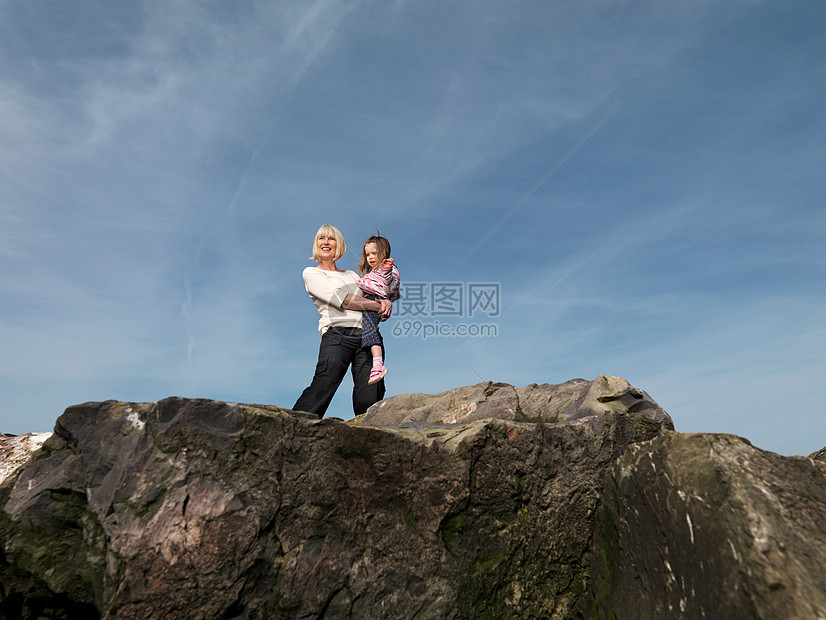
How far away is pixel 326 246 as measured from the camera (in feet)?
25.7

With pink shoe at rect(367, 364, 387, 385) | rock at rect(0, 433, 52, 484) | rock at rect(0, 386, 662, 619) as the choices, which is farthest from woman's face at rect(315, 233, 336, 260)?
rock at rect(0, 386, 662, 619)

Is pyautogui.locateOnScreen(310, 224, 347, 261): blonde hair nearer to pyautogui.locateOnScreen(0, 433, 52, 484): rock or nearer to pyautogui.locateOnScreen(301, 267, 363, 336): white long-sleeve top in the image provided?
pyautogui.locateOnScreen(301, 267, 363, 336): white long-sleeve top

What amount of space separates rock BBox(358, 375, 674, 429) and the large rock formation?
70cm

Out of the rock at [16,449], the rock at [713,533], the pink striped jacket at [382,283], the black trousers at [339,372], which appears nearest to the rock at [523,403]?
the black trousers at [339,372]

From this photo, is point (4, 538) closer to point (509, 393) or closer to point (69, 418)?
point (69, 418)

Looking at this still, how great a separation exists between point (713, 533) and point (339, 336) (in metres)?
5.10

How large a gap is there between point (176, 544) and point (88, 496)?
727mm

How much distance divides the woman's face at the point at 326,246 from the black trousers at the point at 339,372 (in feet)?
3.51

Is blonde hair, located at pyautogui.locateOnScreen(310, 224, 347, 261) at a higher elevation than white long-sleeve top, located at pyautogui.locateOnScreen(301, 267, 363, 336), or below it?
Result: higher

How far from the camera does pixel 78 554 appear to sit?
385 centimetres

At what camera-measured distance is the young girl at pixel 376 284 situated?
7.35 metres

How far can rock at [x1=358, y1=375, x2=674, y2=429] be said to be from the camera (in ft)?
16.2

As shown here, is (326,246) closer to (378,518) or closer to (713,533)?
(378,518)

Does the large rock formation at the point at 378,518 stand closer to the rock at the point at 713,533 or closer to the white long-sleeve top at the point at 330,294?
the rock at the point at 713,533
